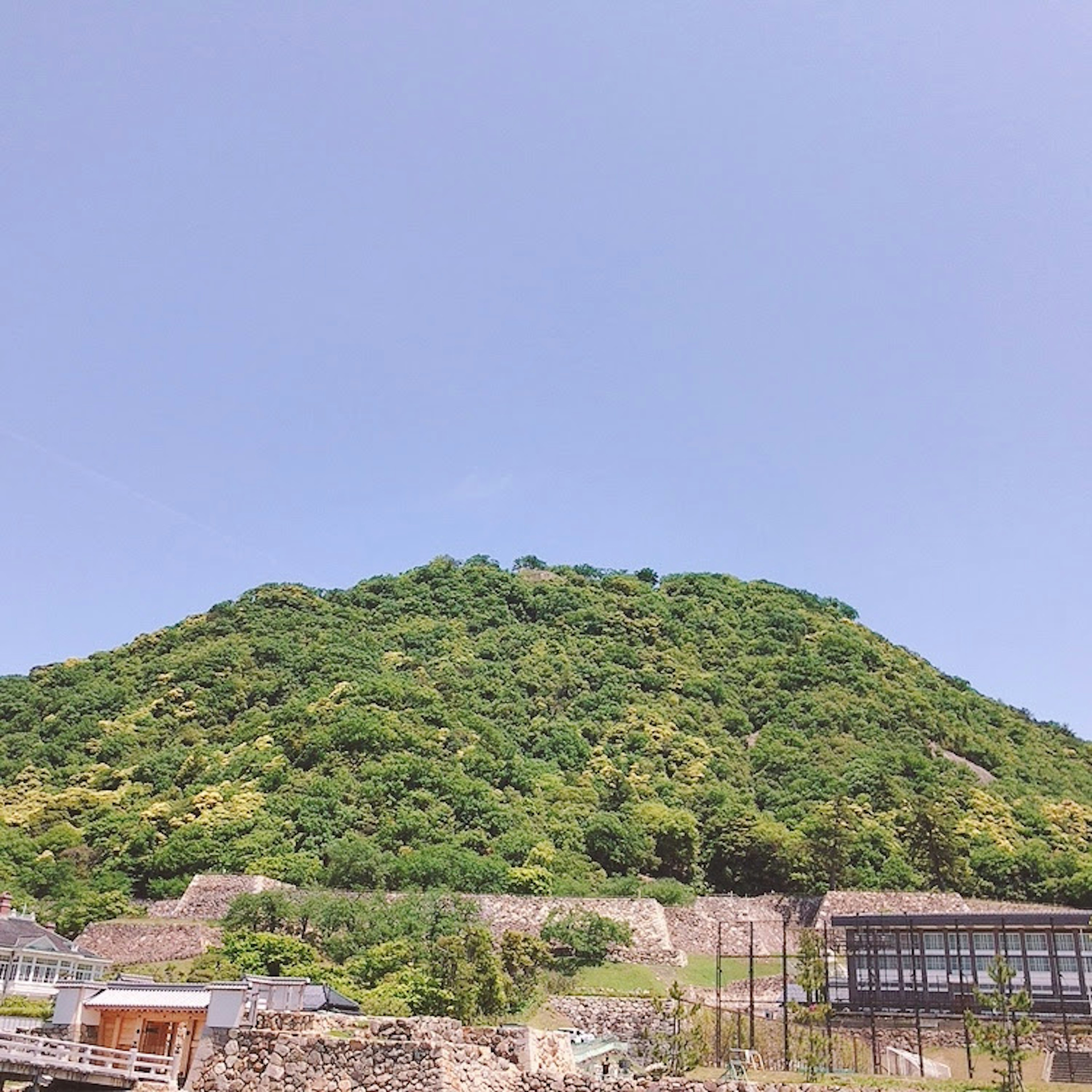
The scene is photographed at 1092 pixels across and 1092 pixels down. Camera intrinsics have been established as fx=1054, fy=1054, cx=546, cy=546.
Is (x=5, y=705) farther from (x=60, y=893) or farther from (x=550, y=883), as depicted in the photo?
(x=550, y=883)

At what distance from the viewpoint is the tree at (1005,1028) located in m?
20.3

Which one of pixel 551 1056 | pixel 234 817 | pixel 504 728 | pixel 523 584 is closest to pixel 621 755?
pixel 504 728

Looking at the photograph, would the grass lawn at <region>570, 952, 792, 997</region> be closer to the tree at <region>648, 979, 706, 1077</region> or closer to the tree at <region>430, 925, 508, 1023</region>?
the tree at <region>648, 979, 706, 1077</region>

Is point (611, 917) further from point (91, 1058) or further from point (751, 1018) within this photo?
point (91, 1058)

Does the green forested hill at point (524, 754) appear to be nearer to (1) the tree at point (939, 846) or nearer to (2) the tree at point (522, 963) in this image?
(1) the tree at point (939, 846)

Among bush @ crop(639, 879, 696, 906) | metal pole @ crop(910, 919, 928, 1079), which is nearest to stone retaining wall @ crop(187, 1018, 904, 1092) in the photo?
metal pole @ crop(910, 919, 928, 1079)

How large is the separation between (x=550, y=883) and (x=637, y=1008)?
1579 centimetres

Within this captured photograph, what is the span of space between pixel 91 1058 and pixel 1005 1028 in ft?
63.7

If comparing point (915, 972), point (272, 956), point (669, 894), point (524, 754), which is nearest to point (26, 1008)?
point (272, 956)

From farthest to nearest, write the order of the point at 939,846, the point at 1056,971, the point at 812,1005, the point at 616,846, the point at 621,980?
the point at 616,846 → the point at 939,846 → the point at 621,980 → the point at 1056,971 → the point at 812,1005

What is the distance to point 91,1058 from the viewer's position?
60.4 feet

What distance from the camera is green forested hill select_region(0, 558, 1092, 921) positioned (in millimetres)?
51375

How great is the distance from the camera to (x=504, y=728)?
69938mm

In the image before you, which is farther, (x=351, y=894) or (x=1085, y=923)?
(x=351, y=894)
